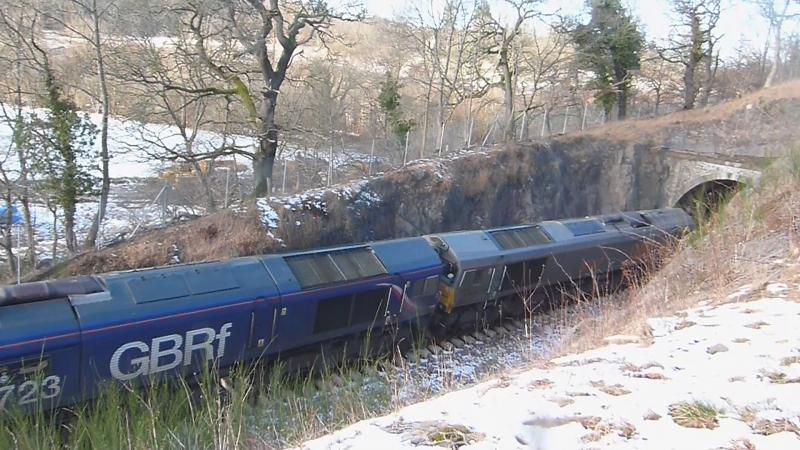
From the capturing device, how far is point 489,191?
24.4 metres

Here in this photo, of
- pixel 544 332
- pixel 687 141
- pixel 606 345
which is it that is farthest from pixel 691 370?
pixel 687 141

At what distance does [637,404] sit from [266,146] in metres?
16.9

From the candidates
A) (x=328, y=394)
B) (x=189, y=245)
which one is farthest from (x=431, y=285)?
(x=189, y=245)

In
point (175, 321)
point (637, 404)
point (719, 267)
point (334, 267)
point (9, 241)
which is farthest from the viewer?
point (9, 241)

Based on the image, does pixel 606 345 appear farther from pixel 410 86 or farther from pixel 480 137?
pixel 410 86

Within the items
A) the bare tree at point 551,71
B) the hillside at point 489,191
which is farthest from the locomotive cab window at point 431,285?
the bare tree at point 551,71

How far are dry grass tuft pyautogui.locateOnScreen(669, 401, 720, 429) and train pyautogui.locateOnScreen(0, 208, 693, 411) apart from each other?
4466 millimetres

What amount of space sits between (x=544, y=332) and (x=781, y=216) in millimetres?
6093

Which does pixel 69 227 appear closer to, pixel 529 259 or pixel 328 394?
pixel 328 394

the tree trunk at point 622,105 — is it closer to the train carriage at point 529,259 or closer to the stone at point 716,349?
the train carriage at point 529,259

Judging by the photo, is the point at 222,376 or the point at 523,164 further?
the point at 523,164

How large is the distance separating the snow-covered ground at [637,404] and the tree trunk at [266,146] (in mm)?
14920

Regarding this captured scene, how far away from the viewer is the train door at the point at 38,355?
7504 mm

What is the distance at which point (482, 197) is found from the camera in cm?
2419
